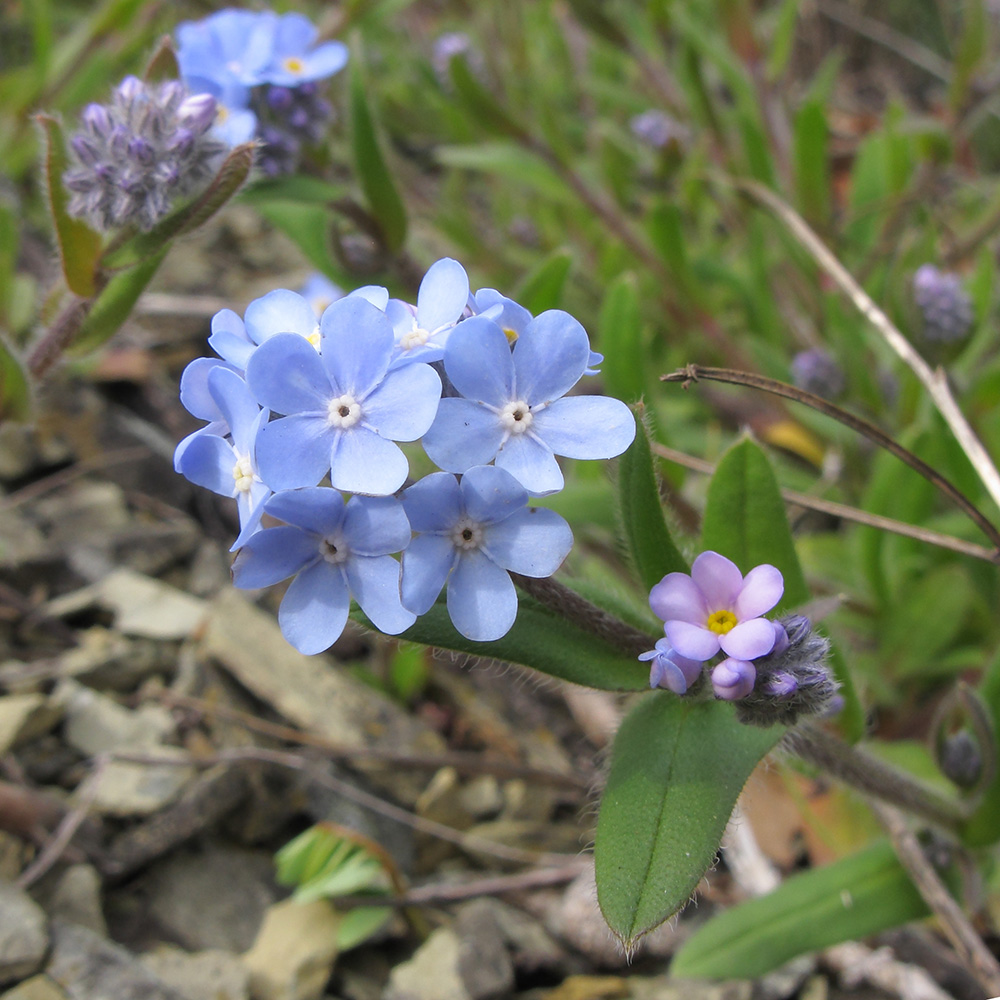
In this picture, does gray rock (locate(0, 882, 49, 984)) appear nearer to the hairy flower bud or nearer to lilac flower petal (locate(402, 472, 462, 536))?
lilac flower petal (locate(402, 472, 462, 536))

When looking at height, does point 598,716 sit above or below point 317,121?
below

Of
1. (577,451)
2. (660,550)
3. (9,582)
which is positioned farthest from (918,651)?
(9,582)

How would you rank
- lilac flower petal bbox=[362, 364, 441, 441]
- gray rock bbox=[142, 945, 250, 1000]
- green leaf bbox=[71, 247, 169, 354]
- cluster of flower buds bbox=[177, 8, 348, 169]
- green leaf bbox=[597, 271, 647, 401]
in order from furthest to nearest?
green leaf bbox=[597, 271, 647, 401], cluster of flower buds bbox=[177, 8, 348, 169], green leaf bbox=[71, 247, 169, 354], gray rock bbox=[142, 945, 250, 1000], lilac flower petal bbox=[362, 364, 441, 441]

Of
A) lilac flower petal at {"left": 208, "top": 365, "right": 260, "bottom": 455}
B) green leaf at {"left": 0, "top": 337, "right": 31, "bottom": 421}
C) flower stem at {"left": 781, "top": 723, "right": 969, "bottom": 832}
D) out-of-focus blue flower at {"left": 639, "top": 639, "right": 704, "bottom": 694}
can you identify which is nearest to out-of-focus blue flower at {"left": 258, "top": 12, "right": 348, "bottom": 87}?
green leaf at {"left": 0, "top": 337, "right": 31, "bottom": 421}

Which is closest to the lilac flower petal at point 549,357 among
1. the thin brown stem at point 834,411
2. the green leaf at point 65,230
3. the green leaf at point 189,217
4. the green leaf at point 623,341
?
the thin brown stem at point 834,411

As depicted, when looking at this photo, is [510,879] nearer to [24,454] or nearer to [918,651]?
[918,651]

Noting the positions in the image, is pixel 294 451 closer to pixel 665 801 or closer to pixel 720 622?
pixel 720 622

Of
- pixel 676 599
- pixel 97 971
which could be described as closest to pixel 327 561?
pixel 676 599
